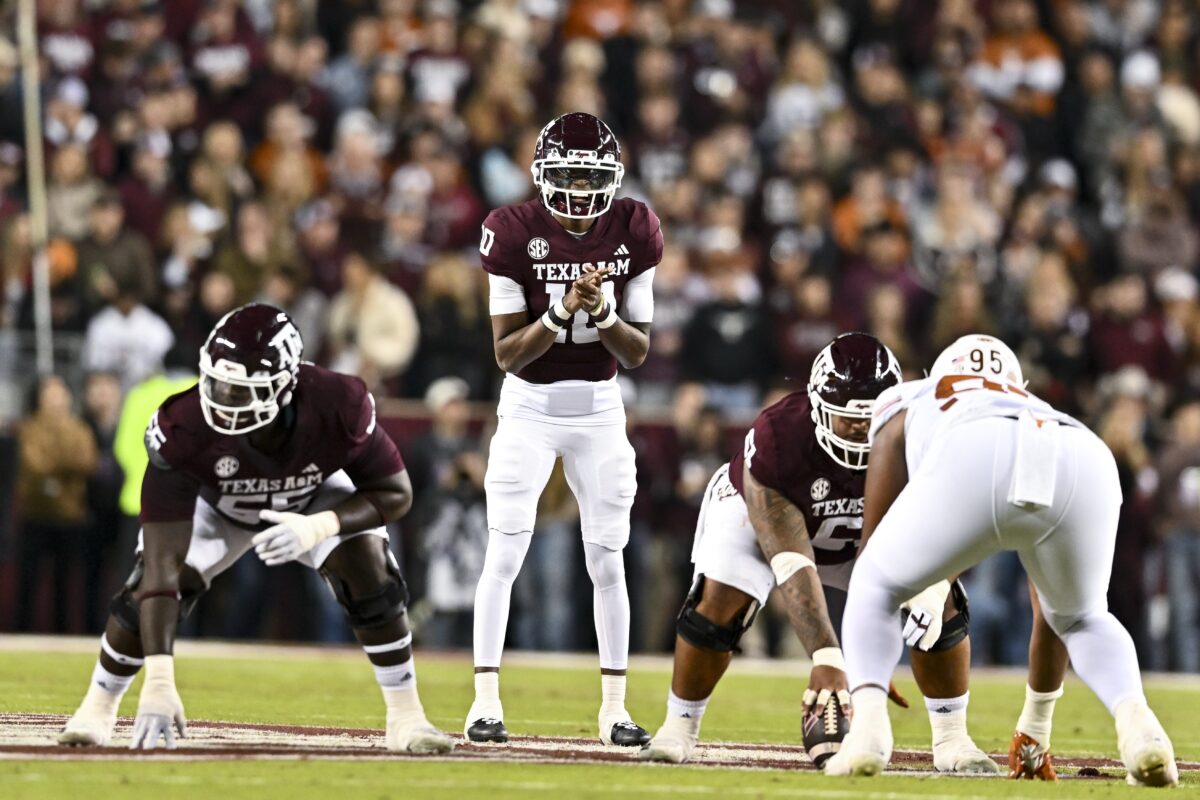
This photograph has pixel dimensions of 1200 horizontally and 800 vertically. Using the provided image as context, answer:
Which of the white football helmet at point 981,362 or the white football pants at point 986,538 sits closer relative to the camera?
the white football pants at point 986,538

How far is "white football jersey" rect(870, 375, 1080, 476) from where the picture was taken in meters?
6.27

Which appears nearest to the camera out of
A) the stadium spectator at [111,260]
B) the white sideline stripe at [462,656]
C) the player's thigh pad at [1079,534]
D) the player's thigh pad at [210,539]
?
the player's thigh pad at [1079,534]

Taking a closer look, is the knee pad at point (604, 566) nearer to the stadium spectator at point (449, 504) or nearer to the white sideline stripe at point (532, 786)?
the white sideline stripe at point (532, 786)

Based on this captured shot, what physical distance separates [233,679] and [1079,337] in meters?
7.44

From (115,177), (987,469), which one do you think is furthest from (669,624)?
(987,469)

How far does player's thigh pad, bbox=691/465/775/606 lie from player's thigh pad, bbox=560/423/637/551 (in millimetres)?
792

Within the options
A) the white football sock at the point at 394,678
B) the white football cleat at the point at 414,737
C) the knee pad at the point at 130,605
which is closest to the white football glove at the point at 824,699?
the white football cleat at the point at 414,737

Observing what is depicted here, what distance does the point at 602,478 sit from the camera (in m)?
8.43

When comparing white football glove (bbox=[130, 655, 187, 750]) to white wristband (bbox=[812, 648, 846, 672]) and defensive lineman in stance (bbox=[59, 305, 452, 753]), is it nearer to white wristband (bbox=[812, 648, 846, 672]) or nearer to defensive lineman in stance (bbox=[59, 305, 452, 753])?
defensive lineman in stance (bbox=[59, 305, 452, 753])

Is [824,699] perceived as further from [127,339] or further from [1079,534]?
[127,339]

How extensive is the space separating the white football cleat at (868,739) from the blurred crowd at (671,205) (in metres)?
7.95

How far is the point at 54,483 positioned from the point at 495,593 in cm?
686

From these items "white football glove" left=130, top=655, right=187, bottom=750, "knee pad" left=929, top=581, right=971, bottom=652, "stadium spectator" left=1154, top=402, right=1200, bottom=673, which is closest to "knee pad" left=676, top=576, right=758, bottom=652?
"knee pad" left=929, top=581, right=971, bottom=652

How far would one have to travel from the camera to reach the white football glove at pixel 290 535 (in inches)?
263
